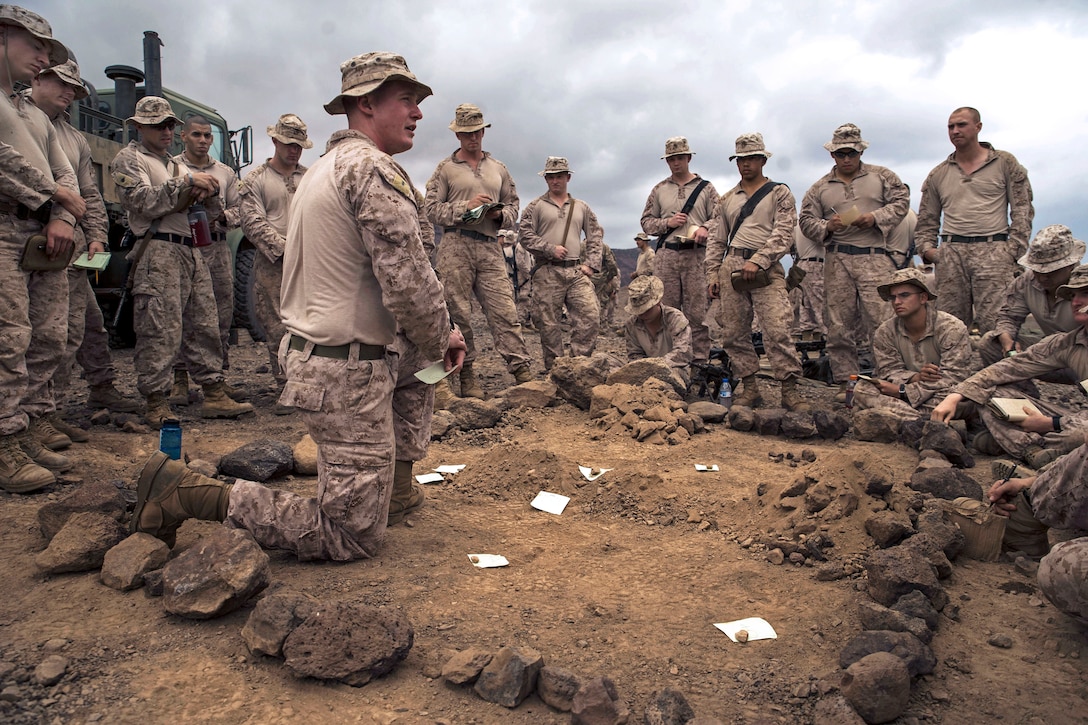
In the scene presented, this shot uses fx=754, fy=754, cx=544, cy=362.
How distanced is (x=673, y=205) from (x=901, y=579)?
5628 millimetres

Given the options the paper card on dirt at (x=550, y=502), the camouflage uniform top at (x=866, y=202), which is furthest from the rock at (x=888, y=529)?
the camouflage uniform top at (x=866, y=202)

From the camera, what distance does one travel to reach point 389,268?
302 centimetres

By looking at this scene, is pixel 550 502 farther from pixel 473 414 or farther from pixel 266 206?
pixel 266 206

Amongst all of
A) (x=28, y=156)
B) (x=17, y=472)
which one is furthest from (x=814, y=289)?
(x=17, y=472)

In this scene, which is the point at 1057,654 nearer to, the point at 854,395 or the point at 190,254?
the point at 854,395

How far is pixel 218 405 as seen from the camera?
20.4 feet

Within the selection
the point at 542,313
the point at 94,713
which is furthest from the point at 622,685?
the point at 542,313

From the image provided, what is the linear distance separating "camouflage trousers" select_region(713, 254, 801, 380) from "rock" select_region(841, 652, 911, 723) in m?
4.55

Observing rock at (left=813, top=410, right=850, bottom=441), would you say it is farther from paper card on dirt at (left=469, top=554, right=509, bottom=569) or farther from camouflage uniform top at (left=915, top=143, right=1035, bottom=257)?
paper card on dirt at (left=469, top=554, right=509, bottom=569)

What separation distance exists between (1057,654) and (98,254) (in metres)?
5.81

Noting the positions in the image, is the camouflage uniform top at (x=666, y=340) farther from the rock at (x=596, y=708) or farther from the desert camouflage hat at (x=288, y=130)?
the rock at (x=596, y=708)

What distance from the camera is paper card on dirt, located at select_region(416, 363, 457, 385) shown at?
11.2 ft

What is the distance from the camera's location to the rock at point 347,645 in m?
2.34

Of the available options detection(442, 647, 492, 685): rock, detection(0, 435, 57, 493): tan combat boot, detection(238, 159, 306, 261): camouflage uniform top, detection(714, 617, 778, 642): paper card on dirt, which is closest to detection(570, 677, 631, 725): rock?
detection(442, 647, 492, 685): rock
